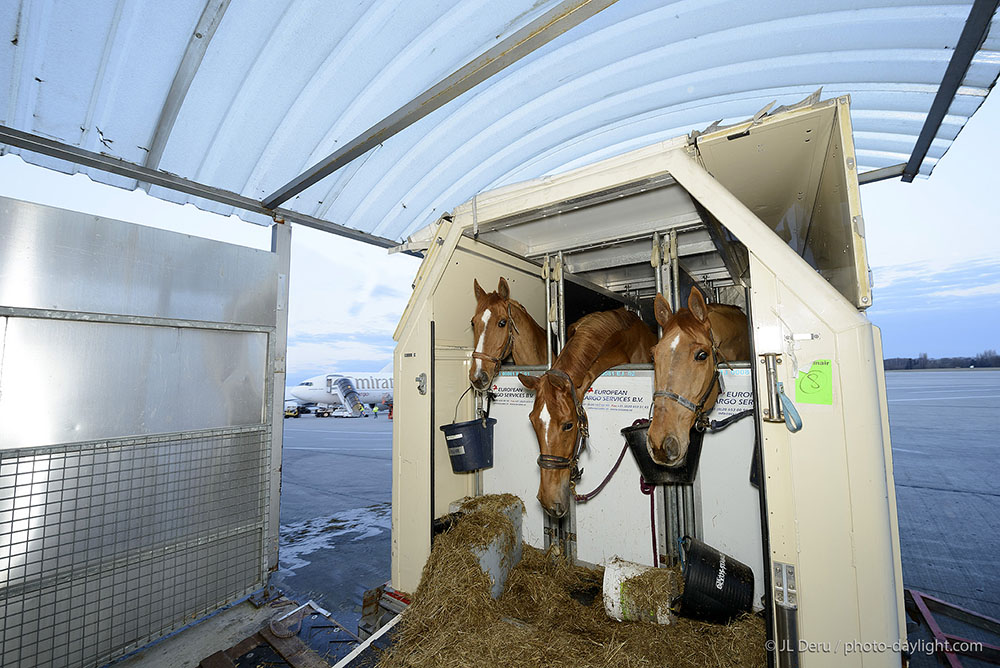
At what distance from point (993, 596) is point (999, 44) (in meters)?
4.21

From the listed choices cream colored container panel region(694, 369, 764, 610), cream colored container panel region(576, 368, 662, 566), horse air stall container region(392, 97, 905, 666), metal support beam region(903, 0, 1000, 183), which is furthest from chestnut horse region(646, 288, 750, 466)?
metal support beam region(903, 0, 1000, 183)

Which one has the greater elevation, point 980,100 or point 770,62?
point 770,62

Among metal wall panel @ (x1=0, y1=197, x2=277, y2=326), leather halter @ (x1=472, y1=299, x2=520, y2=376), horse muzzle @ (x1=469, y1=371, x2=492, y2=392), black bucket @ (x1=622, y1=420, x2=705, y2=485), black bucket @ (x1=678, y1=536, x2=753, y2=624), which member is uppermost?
metal wall panel @ (x1=0, y1=197, x2=277, y2=326)

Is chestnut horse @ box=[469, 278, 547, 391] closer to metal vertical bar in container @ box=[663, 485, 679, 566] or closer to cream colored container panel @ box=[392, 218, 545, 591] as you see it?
cream colored container panel @ box=[392, 218, 545, 591]

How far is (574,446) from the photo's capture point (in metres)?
2.77

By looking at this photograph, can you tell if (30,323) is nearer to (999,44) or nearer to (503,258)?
(503,258)

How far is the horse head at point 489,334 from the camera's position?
3.20 m

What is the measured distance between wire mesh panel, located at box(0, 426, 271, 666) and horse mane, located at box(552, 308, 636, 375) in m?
2.95

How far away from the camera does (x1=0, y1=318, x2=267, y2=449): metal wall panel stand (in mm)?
2484

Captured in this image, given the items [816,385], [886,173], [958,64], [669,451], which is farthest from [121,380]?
[886,173]

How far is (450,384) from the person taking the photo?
3270 millimetres

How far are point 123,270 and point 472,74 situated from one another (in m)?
3.00

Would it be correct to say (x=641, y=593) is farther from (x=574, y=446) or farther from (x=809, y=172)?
(x=809, y=172)

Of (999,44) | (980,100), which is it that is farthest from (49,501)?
(980,100)
